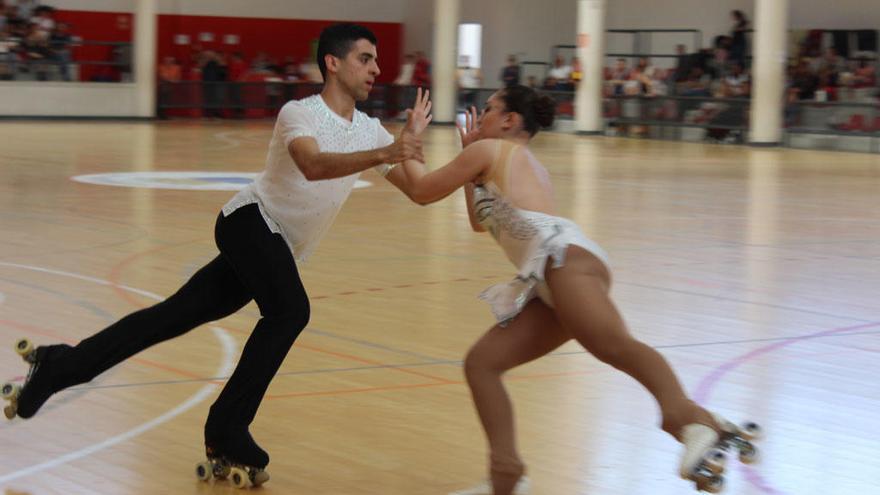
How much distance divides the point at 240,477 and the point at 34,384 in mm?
945

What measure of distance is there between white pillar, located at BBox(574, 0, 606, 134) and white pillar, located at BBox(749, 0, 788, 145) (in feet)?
14.8

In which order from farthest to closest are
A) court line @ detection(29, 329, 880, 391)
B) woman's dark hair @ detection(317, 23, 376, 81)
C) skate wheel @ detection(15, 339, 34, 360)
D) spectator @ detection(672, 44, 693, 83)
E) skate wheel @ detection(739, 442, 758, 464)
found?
spectator @ detection(672, 44, 693, 83) → court line @ detection(29, 329, 880, 391) → skate wheel @ detection(15, 339, 34, 360) → woman's dark hair @ detection(317, 23, 376, 81) → skate wheel @ detection(739, 442, 758, 464)

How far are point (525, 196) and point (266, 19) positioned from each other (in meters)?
36.2

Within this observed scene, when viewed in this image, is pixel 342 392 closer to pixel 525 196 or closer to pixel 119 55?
pixel 525 196

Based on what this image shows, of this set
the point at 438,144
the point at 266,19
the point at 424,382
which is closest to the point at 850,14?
the point at 438,144

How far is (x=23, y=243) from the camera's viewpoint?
1186cm

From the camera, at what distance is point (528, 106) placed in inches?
195

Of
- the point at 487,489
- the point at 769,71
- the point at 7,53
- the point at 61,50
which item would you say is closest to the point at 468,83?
the point at 61,50

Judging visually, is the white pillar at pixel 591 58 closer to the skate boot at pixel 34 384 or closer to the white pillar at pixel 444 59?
the white pillar at pixel 444 59

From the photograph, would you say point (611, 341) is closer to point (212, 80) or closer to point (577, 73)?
point (577, 73)

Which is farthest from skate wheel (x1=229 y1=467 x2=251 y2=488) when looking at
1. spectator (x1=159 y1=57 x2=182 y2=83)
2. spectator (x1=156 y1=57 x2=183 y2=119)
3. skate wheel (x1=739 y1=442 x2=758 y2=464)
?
spectator (x1=159 y1=57 x2=182 y2=83)

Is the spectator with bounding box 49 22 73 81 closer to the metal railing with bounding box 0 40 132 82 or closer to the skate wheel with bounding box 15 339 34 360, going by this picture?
the metal railing with bounding box 0 40 132 82

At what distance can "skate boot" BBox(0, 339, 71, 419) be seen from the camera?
17.3ft

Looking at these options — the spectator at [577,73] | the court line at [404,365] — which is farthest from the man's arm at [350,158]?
the spectator at [577,73]
